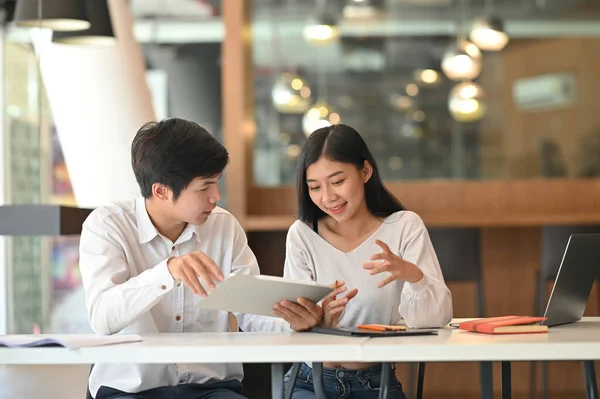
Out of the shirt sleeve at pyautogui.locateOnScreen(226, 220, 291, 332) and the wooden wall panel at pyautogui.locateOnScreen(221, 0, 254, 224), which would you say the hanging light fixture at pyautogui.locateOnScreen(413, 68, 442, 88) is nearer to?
the wooden wall panel at pyautogui.locateOnScreen(221, 0, 254, 224)

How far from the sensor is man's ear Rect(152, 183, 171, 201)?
2096 millimetres

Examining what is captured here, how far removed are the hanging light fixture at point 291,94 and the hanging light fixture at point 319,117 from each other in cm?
7

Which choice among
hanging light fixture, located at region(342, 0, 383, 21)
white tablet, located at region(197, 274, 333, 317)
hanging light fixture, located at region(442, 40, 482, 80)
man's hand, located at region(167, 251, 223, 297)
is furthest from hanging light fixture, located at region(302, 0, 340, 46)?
man's hand, located at region(167, 251, 223, 297)

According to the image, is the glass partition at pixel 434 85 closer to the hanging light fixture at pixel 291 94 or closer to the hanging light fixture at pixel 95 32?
the hanging light fixture at pixel 291 94

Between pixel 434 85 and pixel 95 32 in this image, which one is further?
pixel 434 85

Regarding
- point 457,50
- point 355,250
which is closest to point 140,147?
point 355,250

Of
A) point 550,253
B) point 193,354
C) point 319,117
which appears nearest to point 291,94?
point 319,117

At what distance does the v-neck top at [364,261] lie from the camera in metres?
2.33

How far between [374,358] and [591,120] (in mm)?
4582

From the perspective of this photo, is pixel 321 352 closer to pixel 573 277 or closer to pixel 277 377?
pixel 277 377

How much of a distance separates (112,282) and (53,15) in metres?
1.75

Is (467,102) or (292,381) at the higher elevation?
(467,102)

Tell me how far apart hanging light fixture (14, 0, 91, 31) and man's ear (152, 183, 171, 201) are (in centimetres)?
157

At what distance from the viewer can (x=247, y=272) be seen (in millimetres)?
2217
